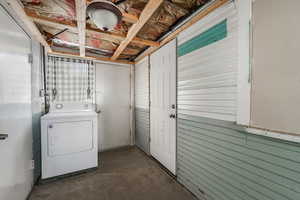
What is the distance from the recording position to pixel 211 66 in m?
Result: 1.47

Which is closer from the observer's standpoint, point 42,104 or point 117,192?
point 117,192

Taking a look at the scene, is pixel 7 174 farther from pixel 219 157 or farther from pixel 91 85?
pixel 219 157

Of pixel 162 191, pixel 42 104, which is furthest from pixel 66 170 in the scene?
pixel 162 191

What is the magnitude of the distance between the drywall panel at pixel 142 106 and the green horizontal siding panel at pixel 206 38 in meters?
1.28

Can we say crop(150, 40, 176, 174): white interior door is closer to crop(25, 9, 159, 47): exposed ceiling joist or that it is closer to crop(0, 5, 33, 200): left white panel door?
crop(25, 9, 159, 47): exposed ceiling joist

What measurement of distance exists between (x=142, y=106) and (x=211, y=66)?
6.84 ft

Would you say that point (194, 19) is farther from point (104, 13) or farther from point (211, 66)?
point (104, 13)

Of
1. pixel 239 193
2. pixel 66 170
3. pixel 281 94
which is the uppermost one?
pixel 281 94

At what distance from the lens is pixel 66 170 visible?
211 cm

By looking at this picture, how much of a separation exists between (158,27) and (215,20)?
974 millimetres

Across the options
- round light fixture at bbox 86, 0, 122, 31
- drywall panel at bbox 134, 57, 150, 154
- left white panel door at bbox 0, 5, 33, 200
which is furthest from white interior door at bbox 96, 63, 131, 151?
round light fixture at bbox 86, 0, 122, 31

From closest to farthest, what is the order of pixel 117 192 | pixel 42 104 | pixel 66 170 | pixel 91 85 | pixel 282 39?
pixel 282 39 → pixel 117 192 → pixel 66 170 → pixel 42 104 → pixel 91 85

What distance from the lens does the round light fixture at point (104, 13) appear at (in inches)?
44.1

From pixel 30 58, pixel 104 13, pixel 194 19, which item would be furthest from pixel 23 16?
pixel 194 19
